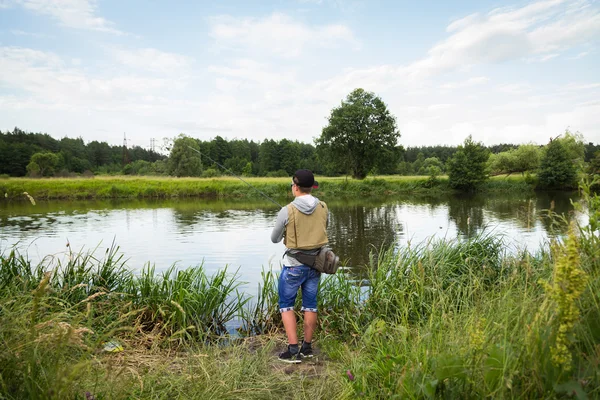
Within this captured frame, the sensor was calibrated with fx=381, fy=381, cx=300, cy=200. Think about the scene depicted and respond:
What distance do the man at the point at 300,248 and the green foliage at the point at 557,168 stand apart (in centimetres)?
4649

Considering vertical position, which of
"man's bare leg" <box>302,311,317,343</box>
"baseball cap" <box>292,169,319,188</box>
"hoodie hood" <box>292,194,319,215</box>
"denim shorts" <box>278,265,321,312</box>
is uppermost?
"baseball cap" <box>292,169,319,188</box>

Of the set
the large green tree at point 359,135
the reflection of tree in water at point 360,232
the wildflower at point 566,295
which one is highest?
the large green tree at point 359,135

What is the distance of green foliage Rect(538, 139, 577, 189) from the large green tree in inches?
659

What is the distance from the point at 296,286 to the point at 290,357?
755 millimetres

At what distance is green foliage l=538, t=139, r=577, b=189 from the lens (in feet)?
138

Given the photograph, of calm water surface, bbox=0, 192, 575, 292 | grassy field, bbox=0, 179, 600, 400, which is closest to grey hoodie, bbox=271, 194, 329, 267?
grassy field, bbox=0, 179, 600, 400

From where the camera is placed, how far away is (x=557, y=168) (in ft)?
139

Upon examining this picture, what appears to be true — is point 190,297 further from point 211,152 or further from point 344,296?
point 211,152

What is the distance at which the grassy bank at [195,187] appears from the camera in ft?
111

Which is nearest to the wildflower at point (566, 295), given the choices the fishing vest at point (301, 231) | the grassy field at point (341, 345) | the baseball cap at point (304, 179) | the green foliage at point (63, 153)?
the grassy field at point (341, 345)

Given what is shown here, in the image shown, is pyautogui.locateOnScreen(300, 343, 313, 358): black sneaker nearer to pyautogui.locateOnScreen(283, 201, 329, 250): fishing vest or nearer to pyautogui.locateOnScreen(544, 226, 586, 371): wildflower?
pyautogui.locateOnScreen(283, 201, 329, 250): fishing vest

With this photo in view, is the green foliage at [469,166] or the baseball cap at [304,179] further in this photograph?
the green foliage at [469,166]

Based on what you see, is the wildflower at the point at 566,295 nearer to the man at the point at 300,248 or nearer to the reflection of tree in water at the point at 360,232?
the man at the point at 300,248

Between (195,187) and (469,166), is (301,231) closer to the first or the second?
(195,187)
